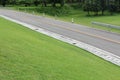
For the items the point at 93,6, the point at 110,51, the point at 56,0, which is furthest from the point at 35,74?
the point at 56,0

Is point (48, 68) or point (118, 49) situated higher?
point (48, 68)

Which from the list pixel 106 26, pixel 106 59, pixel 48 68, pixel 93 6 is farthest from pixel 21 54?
pixel 93 6

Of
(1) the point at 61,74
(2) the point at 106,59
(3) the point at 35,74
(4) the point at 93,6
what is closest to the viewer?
(3) the point at 35,74

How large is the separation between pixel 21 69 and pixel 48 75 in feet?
2.75

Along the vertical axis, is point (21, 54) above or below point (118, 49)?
above

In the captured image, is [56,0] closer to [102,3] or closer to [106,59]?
[102,3]

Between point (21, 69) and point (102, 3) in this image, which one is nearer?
point (21, 69)

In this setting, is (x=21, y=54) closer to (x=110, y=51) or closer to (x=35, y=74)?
(x=35, y=74)

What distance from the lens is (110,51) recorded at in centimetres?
1841

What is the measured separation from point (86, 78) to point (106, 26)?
28.1 m

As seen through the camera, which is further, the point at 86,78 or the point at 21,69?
the point at 86,78

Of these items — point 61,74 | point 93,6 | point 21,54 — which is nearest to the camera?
point 61,74

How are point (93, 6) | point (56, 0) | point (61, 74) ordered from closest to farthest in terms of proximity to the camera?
point (61, 74) → point (93, 6) → point (56, 0)

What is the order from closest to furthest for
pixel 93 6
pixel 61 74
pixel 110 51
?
pixel 61 74, pixel 110 51, pixel 93 6
